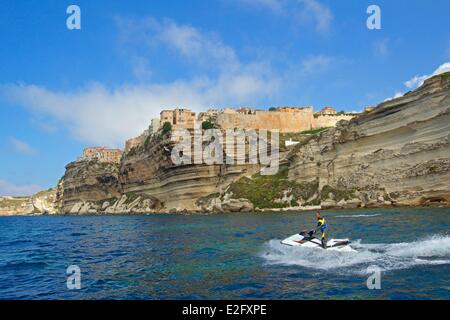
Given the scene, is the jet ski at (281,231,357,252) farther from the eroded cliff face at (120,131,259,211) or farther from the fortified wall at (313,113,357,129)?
the fortified wall at (313,113,357,129)

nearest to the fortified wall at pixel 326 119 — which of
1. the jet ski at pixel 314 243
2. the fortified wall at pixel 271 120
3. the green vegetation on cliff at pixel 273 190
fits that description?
the fortified wall at pixel 271 120

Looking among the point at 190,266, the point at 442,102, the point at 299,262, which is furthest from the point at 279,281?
the point at 442,102

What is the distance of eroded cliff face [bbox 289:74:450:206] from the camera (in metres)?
54.6

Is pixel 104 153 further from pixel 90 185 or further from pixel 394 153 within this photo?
pixel 394 153

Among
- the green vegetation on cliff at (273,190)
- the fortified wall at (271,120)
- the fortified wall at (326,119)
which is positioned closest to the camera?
the green vegetation on cliff at (273,190)

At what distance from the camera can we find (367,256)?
19.6 m

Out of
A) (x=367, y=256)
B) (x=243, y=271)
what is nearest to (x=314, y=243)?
(x=367, y=256)

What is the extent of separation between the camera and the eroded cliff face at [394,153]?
5462cm

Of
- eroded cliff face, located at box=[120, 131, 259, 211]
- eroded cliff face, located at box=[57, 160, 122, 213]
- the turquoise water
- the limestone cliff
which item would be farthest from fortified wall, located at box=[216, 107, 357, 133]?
the turquoise water

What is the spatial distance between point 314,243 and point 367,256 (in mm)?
3311

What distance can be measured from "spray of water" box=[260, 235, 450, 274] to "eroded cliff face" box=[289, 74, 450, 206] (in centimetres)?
3728

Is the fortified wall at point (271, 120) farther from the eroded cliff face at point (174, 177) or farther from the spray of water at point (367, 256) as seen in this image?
the spray of water at point (367, 256)

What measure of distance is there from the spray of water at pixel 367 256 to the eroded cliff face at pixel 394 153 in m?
37.3
